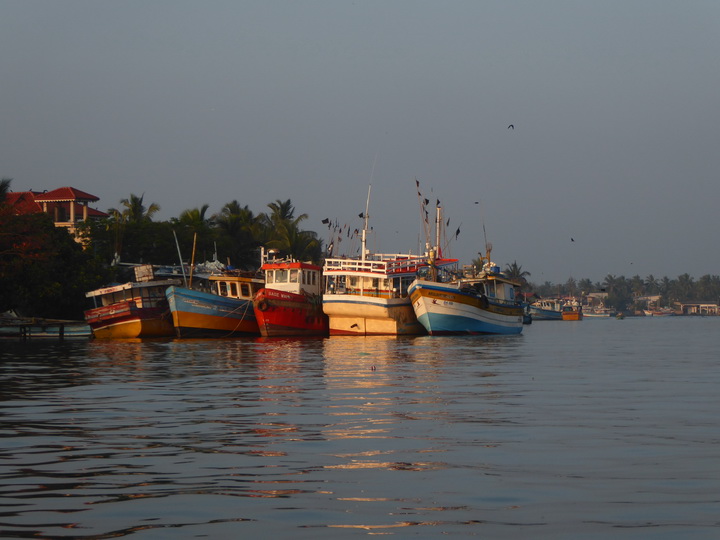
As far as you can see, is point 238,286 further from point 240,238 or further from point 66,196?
point 66,196

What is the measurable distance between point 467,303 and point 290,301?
10.9 metres

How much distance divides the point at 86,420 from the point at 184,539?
9505mm

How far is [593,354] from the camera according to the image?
4447 centimetres

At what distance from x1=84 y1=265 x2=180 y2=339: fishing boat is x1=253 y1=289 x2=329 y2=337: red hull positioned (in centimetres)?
658

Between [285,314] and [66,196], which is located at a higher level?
[66,196]

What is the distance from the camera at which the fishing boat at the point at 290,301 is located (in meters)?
59.6

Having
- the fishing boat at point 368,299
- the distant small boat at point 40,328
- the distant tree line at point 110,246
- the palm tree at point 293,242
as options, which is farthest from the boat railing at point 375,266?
the palm tree at point 293,242

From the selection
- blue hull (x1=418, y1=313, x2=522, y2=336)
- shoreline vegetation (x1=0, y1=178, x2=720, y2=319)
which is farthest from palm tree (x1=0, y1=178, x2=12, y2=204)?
blue hull (x1=418, y1=313, x2=522, y2=336)

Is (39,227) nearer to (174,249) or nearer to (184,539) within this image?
(174,249)

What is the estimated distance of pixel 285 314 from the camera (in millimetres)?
60500

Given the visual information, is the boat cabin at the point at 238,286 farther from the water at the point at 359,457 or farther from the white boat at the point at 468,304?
the water at the point at 359,457

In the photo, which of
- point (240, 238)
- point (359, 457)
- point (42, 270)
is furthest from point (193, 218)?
point (359, 457)

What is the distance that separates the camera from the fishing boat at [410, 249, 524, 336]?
2318 inches

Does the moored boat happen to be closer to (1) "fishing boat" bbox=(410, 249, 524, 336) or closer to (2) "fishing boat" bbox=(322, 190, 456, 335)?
(2) "fishing boat" bbox=(322, 190, 456, 335)
